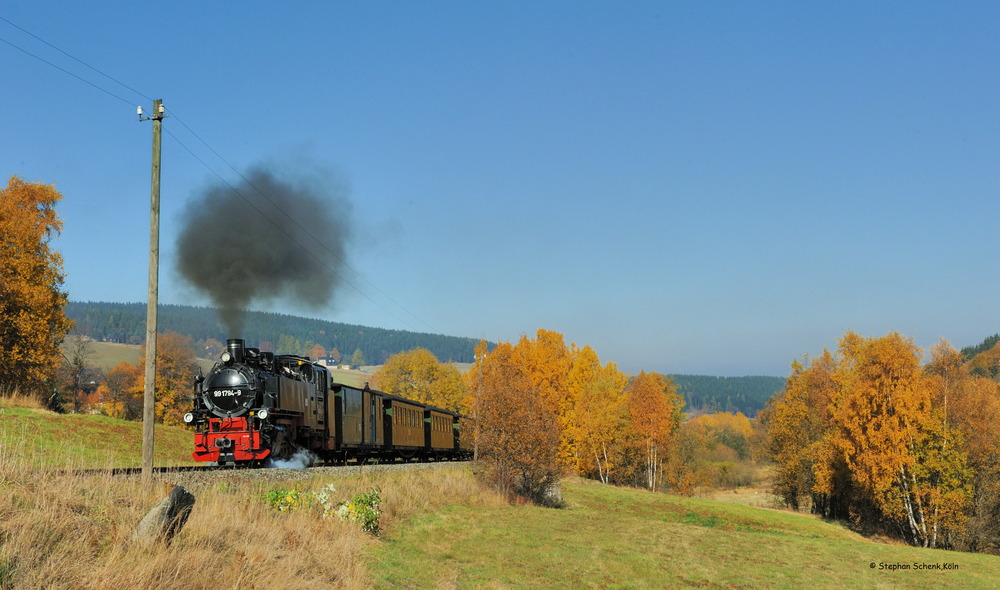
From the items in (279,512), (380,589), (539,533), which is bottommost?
(539,533)

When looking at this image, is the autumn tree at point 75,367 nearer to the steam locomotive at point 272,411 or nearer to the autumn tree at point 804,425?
the steam locomotive at point 272,411

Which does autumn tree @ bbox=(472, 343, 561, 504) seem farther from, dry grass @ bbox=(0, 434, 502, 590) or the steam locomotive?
dry grass @ bbox=(0, 434, 502, 590)

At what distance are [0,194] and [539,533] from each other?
1532 inches

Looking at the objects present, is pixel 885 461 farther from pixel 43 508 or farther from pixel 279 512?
pixel 43 508

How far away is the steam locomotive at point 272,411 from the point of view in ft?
75.3

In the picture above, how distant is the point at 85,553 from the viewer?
801 cm

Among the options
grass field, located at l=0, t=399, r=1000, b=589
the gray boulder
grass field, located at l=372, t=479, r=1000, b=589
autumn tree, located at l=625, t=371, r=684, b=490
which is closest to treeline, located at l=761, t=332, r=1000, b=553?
grass field, located at l=0, t=399, r=1000, b=589

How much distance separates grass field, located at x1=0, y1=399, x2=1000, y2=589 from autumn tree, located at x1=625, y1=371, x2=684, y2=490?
25.4 m

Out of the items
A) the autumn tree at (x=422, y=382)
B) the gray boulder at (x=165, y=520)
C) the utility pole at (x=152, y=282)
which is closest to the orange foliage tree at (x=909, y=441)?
the utility pole at (x=152, y=282)

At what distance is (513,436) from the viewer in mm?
36094

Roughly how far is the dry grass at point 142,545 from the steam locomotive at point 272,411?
7.25m

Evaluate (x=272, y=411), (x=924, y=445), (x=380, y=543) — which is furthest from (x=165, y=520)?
(x=924, y=445)

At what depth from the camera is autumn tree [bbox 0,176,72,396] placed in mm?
38125

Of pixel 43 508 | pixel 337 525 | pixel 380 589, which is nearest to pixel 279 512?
pixel 337 525
